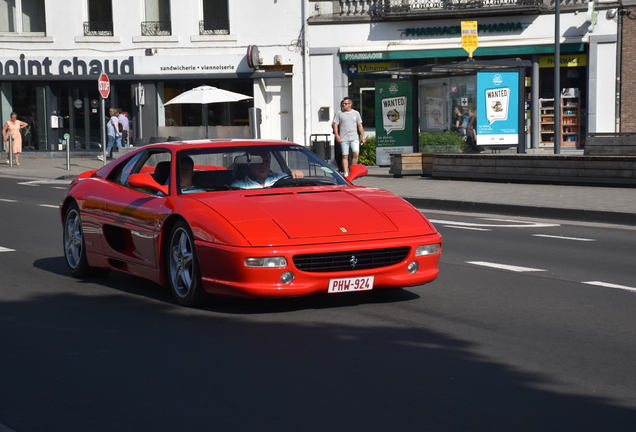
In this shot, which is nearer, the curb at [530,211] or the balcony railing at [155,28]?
the curb at [530,211]

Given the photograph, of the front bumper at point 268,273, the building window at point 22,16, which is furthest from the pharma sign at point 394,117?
the building window at point 22,16

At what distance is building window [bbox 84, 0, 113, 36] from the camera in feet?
121

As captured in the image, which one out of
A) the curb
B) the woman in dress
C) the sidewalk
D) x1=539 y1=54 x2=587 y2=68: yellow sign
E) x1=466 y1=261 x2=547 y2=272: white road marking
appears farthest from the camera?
x1=539 y1=54 x2=587 y2=68: yellow sign

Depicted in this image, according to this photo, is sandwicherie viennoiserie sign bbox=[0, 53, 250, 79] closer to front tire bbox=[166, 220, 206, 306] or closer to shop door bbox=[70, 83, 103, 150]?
shop door bbox=[70, 83, 103, 150]

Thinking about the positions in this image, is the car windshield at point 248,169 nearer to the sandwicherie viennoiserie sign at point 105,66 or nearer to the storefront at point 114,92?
the storefront at point 114,92

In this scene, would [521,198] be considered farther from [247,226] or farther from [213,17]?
[213,17]

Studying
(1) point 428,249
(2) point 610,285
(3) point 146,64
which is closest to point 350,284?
(1) point 428,249

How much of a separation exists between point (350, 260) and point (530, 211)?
904 cm

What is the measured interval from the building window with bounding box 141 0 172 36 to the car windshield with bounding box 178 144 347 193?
29.7 metres

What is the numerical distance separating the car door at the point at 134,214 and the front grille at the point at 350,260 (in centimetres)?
129

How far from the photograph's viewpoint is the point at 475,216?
15.2m

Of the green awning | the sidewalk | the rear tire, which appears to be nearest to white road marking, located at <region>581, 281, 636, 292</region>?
the rear tire

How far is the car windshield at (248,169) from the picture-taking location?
7.63 meters

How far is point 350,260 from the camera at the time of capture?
6.66 metres
